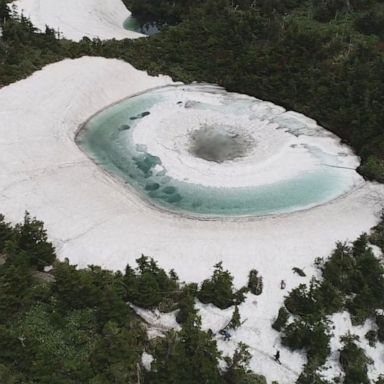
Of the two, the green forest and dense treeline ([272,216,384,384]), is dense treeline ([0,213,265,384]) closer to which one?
the green forest

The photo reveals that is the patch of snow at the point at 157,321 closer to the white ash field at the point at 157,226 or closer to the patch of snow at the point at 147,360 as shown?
the white ash field at the point at 157,226

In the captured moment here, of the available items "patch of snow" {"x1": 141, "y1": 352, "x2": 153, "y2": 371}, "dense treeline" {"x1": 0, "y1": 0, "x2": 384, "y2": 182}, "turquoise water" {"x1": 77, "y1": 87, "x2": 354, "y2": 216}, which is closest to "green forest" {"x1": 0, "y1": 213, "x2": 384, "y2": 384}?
"patch of snow" {"x1": 141, "y1": 352, "x2": 153, "y2": 371}

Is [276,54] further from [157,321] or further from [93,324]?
[93,324]

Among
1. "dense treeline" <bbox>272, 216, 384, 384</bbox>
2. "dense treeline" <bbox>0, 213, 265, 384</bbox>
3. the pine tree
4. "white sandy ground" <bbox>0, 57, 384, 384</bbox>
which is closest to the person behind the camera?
"dense treeline" <bbox>0, 213, 265, 384</bbox>

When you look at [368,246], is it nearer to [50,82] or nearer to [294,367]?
[294,367]

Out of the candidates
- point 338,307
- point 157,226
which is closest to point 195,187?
point 157,226

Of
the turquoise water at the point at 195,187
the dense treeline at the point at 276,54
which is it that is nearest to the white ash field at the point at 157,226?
the turquoise water at the point at 195,187
